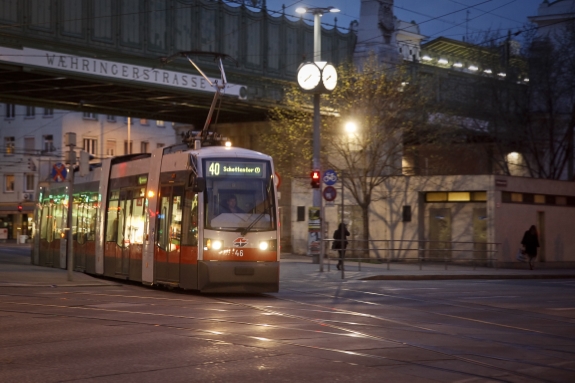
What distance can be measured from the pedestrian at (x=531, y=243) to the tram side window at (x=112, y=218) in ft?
61.6

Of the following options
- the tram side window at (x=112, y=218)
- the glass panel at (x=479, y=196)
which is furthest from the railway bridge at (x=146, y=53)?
the glass panel at (x=479, y=196)

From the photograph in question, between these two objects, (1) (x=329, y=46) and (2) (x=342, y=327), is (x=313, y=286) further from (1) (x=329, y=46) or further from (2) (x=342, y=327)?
(1) (x=329, y=46)

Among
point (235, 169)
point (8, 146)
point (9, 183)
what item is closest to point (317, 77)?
point (235, 169)

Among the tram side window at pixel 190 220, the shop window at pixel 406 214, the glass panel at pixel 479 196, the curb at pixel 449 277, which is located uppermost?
the glass panel at pixel 479 196

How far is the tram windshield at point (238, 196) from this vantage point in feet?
64.7

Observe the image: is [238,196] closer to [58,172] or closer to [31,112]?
[58,172]

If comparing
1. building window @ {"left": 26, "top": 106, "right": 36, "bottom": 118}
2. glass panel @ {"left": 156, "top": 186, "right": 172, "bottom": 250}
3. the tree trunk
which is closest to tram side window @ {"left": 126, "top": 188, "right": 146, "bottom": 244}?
glass panel @ {"left": 156, "top": 186, "right": 172, "bottom": 250}

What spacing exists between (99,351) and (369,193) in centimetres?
2874

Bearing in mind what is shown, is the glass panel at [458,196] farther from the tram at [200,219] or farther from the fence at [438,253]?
the tram at [200,219]

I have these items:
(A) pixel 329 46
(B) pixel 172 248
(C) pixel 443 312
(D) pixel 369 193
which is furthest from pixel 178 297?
(A) pixel 329 46

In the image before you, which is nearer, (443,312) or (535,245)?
(443,312)

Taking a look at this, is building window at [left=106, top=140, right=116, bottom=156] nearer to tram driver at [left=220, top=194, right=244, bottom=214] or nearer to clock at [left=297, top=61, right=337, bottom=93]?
clock at [left=297, top=61, right=337, bottom=93]

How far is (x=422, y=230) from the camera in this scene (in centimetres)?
4047

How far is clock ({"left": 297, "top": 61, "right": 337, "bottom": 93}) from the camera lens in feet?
111
